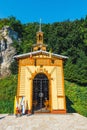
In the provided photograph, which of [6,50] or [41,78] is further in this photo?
[6,50]

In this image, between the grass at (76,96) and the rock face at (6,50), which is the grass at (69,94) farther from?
the rock face at (6,50)

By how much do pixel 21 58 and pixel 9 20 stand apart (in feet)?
127

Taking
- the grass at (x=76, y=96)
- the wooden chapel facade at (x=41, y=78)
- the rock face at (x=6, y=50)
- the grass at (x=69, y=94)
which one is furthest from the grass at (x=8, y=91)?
the rock face at (x=6, y=50)

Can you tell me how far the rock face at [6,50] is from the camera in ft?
144

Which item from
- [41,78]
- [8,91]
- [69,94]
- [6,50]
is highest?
[6,50]

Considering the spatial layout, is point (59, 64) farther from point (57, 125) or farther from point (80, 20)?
point (80, 20)

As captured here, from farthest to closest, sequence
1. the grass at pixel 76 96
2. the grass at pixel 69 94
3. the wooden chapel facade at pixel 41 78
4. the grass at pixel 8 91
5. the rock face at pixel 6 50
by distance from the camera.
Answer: the rock face at pixel 6 50
the grass at pixel 76 96
the grass at pixel 69 94
the grass at pixel 8 91
the wooden chapel facade at pixel 41 78

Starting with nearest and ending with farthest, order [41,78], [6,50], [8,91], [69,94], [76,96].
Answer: [41,78] < [76,96] < [8,91] < [69,94] < [6,50]

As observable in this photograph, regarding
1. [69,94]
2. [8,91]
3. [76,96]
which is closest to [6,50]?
[8,91]

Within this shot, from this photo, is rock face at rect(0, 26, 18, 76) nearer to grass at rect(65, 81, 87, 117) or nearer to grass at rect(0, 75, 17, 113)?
grass at rect(0, 75, 17, 113)

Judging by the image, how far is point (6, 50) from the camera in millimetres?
45750

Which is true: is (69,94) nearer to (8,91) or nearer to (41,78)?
(8,91)

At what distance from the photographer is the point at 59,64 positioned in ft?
64.5

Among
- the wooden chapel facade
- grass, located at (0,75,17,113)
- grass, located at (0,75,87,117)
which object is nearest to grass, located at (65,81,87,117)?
grass, located at (0,75,87,117)
